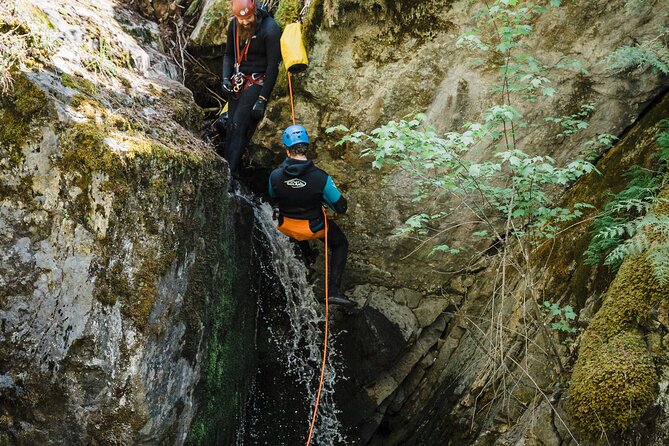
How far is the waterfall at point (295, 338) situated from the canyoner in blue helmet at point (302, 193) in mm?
844

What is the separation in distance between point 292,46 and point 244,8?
61cm

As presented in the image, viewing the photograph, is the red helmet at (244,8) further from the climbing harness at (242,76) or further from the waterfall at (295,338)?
the waterfall at (295,338)

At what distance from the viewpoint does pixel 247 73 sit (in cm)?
639

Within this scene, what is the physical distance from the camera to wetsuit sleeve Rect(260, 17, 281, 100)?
6.18 m

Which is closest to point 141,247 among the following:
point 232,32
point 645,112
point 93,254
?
point 93,254

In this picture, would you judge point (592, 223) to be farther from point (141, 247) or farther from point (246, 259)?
point (141, 247)

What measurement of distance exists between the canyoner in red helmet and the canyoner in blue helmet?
0.73m

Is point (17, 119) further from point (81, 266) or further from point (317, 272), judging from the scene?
point (317, 272)

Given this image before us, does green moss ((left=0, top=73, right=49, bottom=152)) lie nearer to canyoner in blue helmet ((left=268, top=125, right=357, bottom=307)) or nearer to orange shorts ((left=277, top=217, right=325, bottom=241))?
canyoner in blue helmet ((left=268, top=125, right=357, bottom=307))

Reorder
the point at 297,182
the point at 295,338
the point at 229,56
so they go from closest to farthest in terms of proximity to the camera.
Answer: the point at 297,182
the point at 229,56
the point at 295,338

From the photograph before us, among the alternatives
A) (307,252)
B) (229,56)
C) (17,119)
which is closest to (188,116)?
(229,56)

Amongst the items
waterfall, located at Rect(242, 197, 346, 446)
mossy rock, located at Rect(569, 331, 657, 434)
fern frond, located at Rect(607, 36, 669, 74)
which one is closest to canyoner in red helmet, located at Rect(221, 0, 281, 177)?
waterfall, located at Rect(242, 197, 346, 446)

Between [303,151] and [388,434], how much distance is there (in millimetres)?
3492

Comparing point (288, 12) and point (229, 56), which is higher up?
point (288, 12)
